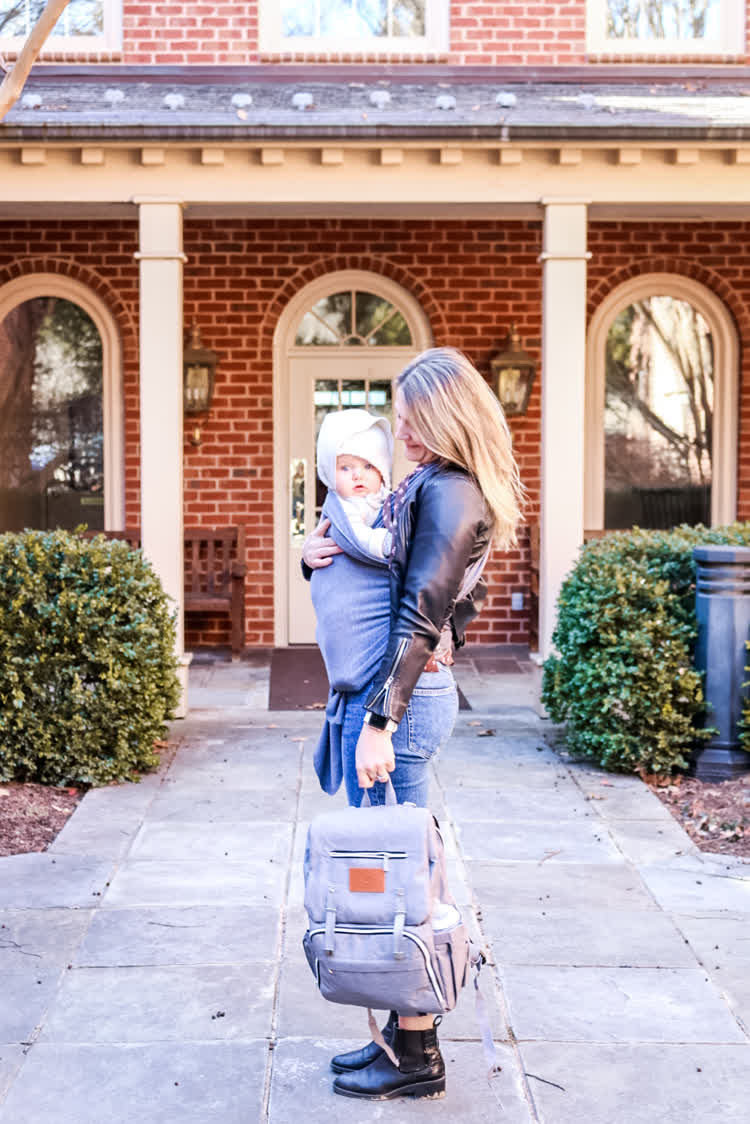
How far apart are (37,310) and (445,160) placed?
12.8 ft

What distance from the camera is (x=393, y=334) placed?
Answer: 973 centimetres

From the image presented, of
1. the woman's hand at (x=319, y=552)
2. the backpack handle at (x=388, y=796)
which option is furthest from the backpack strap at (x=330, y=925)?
the woman's hand at (x=319, y=552)

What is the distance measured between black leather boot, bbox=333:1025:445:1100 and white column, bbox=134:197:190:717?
4.49 meters

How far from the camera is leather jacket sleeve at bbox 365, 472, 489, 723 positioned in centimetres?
270

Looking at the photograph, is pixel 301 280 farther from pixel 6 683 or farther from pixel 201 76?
pixel 6 683

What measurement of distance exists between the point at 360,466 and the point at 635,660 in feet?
10.6

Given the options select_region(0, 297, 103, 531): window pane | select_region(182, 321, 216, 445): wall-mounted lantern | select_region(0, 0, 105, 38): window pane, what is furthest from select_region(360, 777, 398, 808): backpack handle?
select_region(0, 0, 105, 38): window pane

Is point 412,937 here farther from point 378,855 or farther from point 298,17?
point 298,17

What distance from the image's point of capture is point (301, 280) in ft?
31.6

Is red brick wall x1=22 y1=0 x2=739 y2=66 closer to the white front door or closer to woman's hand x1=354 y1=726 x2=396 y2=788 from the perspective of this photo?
the white front door

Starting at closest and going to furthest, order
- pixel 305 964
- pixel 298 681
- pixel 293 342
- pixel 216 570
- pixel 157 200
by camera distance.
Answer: pixel 305 964 → pixel 157 200 → pixel 298 681 → pixel 216 570 → pixel 293 342

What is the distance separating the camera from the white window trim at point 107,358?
9594 mm

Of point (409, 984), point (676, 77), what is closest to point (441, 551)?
point (409, 984)

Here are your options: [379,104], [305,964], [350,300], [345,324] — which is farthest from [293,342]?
[305,964]
